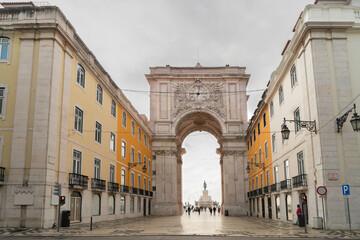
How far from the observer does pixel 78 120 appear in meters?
23.4

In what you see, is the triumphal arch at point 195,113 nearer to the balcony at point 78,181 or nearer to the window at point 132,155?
the window at point 132,155

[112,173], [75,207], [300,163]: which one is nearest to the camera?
[75,207]

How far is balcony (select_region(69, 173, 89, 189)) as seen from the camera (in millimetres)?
21172

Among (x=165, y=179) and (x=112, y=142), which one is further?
(x=165, y=179)

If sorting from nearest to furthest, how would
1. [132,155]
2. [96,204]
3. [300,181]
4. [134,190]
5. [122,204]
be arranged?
1. [300,181]
2. [96,204]
3. [122,204]
4. [134,190]
5. [132,155]

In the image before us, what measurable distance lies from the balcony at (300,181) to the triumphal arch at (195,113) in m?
25.5

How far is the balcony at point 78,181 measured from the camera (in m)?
21.2

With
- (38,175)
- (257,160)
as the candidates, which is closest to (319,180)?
(38,175)

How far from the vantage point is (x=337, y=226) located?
1778 cm

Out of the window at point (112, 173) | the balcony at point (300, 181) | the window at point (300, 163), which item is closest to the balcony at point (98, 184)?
the window at point (112, 173)

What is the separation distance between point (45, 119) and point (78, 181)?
4.76m

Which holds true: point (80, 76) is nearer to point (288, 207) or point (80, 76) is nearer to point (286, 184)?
point (286, 184)

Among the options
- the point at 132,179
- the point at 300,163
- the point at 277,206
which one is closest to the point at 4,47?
the point at 300,163

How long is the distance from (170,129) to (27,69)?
1219 inches
